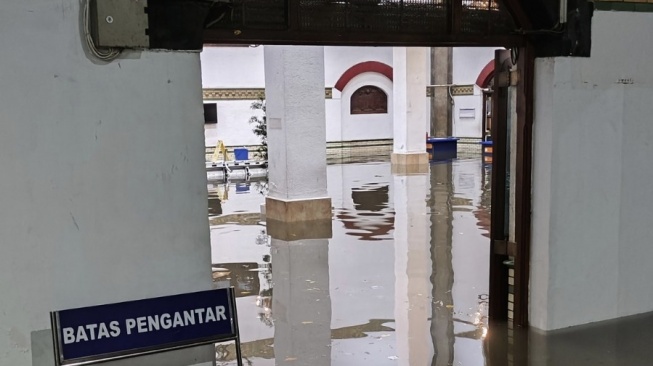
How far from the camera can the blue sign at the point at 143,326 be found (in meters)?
2.91

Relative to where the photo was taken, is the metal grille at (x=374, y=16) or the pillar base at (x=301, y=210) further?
the pillar base at (x=301, y=210)

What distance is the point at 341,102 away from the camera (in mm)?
20750

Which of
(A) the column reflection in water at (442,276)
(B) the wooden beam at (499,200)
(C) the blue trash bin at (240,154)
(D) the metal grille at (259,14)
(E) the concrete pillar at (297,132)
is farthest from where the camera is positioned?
(C) the blue trash bin at (240,154)

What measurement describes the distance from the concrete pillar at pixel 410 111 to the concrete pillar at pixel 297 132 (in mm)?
6327

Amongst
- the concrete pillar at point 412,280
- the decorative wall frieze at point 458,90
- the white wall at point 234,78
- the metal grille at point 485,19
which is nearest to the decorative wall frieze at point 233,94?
the white wall at point 234,78

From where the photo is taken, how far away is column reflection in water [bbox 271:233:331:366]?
4426mm

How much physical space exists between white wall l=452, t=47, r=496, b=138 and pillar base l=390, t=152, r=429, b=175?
19.4 feet

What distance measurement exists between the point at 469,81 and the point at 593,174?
53.5ft

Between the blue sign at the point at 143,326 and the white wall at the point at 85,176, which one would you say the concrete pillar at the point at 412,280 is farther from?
the white wall at the point at 85,176

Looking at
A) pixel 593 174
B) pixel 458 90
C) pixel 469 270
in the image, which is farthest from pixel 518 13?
pixel 458 90

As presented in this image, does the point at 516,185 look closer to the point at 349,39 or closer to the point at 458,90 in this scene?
the point at 349,39

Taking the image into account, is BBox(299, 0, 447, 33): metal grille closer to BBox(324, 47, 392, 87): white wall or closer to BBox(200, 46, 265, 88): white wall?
BBox(200, 46, 265, 88): white wall

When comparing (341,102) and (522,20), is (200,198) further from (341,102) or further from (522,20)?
(341,102)

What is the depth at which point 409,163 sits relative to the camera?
15047 millimetres
